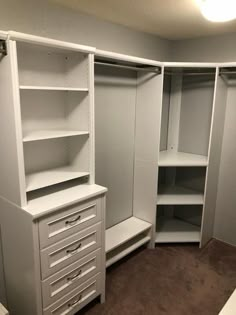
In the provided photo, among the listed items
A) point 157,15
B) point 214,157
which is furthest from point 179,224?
point 157,15

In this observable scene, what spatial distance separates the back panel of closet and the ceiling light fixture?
1052 mm

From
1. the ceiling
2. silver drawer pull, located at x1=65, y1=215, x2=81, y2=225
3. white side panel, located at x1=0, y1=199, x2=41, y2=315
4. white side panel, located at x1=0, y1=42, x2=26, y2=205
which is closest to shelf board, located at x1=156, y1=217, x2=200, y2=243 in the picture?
silver drawer pull, located at x1=65, y1=215, x2=81, y2=225

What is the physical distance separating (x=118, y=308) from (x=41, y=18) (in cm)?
233

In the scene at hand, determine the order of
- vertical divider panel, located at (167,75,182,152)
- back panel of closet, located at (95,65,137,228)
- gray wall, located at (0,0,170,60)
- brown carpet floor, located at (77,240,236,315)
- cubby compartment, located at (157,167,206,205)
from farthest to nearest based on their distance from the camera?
vertical divider panel, located at (167,75,182,152) < cubby compartment, located at (157,167,206,205) < back panel of closet, located at (95,65,137,228) < brown carpet floor, located at (77,240,236,315) < gray wall, located at (0,0,170,60)

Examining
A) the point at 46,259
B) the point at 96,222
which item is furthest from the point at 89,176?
the point at 46,259

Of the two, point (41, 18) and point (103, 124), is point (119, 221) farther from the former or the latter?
point (41, 18)

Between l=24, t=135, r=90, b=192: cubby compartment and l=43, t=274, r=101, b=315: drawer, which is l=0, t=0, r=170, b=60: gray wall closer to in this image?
l=24, t=135, r=90, b=192: cubby compartment

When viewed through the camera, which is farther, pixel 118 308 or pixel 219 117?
pixel 219 117

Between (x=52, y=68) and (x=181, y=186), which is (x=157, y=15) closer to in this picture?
(x=52, y=68)

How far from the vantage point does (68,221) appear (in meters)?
1.80

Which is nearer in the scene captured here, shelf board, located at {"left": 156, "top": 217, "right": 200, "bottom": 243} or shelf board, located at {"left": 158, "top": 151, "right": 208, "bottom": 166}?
shelf board, located at {"left": 158, "top": 151, "right": 208, "bottom": 166}

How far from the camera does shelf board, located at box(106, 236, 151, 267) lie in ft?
8.22

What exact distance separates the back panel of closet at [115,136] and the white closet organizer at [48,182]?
0.44m

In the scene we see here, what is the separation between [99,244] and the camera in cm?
206
